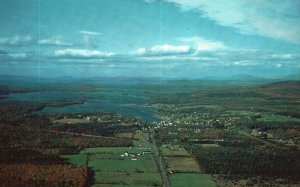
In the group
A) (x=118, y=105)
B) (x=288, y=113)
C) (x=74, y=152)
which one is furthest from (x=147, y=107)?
(x=288, y=113)

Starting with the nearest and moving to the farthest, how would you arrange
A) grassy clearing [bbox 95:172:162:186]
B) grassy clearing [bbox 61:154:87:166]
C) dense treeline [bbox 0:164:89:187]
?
dense treeline [bbox 0:164:89:187] → grassy clearing [bbox 95:172:162:186] → grassy clearing [bbox 61:154:87:166]

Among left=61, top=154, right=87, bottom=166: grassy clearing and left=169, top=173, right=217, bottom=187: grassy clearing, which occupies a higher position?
left=61, top=154, right=87, bottom=166: grassy clearing

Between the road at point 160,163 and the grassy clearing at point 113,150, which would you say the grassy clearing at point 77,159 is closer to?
the grassy clearing at point 113,150

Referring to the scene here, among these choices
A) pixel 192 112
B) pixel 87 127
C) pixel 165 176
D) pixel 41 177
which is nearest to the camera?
pixel 41 177

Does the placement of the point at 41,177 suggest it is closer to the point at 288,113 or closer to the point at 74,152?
the point at 74,152

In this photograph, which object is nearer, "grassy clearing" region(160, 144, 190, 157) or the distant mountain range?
"grassy clearing" region(160, 144, 190, 157)

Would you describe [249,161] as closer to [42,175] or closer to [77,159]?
[77,159]

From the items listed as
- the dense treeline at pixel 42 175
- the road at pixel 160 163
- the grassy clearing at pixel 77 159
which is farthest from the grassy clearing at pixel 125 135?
the dense treeline at pixel 42 175

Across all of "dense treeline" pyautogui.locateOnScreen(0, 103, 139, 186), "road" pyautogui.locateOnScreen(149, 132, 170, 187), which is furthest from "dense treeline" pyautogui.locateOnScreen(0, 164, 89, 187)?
"road" pyautogui.locateOnScreen(149, 132, 170, 187)

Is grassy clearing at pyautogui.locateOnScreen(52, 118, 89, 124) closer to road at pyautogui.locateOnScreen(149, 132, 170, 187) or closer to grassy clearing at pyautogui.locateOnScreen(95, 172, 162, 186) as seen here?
road at pyautogui.locateOnScreen(149, 132, 170, 187)
